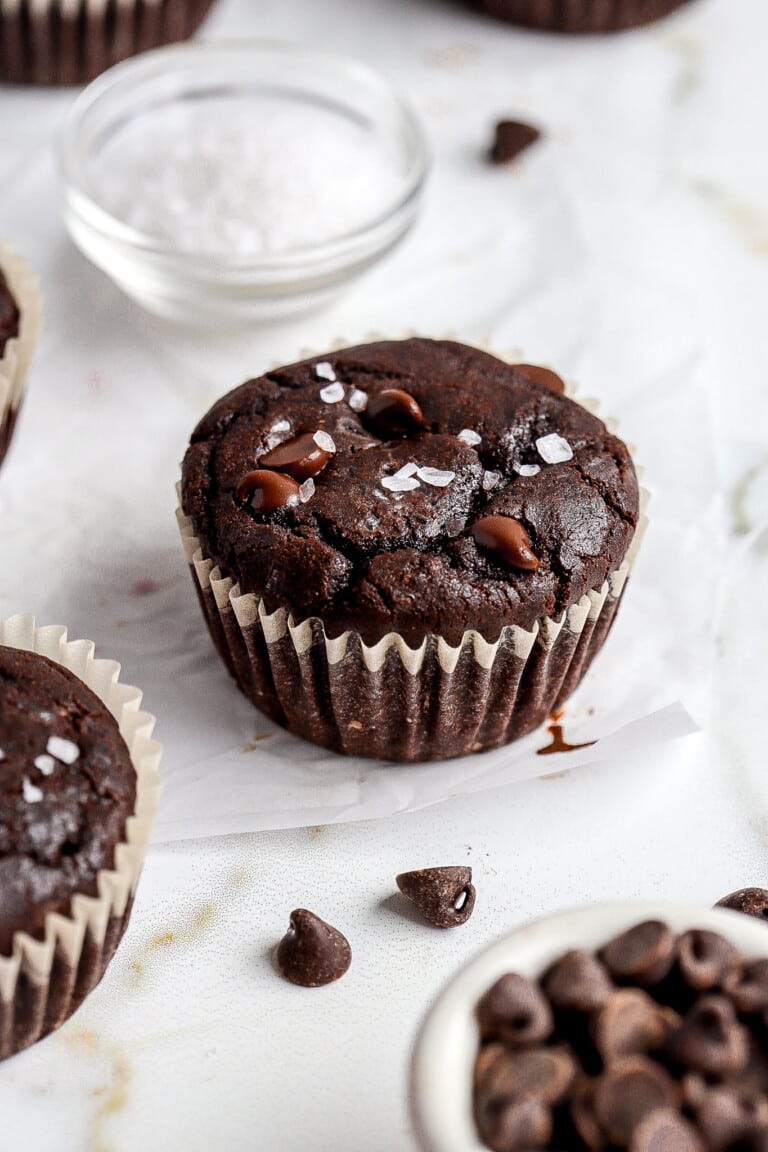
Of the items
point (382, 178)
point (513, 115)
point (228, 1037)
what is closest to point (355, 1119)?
point (228, 1037)

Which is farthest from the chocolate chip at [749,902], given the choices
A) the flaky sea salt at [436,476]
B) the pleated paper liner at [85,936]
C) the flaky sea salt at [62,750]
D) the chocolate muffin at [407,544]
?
the flaky sea salt at [62,750]

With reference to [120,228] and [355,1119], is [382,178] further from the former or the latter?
[355,1119]

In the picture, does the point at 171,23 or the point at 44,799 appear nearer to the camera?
the point at 44,799

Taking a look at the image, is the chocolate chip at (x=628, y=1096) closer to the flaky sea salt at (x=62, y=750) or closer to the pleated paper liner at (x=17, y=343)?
the flaky sea salt at (x=62, y=750)

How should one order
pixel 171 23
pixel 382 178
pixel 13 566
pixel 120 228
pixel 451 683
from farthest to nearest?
pixel 171 23 → pixel 382 178 → pixel 120 228 → pixel 13 566 → pixel 451 683

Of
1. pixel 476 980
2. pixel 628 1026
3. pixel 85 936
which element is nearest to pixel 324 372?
pixel 85 936

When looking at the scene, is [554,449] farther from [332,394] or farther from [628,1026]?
[628,1026]
